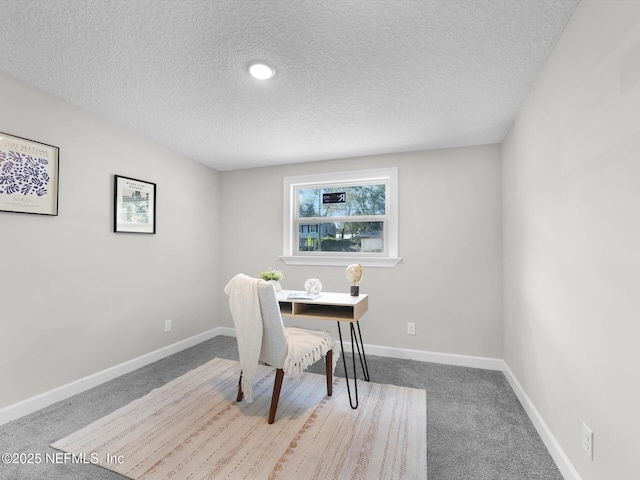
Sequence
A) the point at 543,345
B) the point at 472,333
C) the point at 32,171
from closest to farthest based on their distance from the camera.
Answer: the point at 543,345
the point at 32,171
the point at 472,333

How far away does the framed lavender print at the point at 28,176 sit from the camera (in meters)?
1.94

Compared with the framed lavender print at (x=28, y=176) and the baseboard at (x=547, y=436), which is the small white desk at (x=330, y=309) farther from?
the framed lavender print at (x=28, y=176)

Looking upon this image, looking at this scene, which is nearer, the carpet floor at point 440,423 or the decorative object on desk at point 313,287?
the carpet floor at point 440,423

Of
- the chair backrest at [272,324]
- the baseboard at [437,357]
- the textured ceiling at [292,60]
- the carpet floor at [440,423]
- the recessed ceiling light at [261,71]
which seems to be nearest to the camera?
the textured ceiling at [292,60]

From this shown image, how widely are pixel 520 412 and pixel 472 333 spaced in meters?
0.92

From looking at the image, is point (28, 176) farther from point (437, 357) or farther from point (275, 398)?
point (437, 357)

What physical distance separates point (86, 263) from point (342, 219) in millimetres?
2476

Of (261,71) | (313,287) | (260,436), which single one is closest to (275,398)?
(260,436)

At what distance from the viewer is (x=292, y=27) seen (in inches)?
57.7

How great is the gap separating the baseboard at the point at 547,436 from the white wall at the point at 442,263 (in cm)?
68

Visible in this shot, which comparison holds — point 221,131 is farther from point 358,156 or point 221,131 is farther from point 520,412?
point 520,412

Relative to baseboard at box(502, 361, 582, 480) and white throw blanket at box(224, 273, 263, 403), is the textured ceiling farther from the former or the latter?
baseboard at box(502, 361, 582, 480)

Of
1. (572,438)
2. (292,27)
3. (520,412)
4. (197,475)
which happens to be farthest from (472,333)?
(292,27)

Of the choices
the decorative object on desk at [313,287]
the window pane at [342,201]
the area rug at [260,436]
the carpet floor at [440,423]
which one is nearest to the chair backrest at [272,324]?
the area rug at [260,436]
